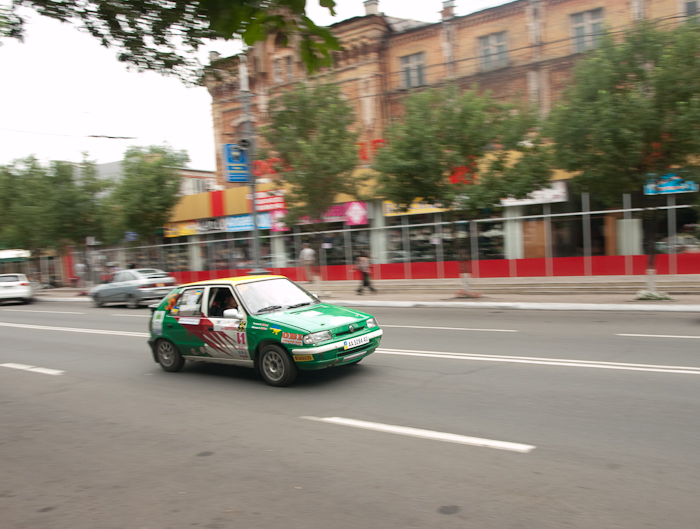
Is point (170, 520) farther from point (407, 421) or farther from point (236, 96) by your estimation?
point (236, 96)

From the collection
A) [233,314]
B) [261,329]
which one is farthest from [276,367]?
[233,314]

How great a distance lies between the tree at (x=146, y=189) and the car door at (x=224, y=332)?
25413 mm

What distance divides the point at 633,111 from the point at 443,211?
9.68m

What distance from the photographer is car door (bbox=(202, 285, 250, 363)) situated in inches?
316

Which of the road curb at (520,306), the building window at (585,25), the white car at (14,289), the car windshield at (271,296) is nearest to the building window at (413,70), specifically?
the building window at (585,25)

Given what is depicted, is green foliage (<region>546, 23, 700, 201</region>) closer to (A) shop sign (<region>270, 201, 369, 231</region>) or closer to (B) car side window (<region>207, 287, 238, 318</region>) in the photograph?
(B) car side window (<region>207, 287, 238, 318</region>)

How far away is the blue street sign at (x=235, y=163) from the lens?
20.7 metres

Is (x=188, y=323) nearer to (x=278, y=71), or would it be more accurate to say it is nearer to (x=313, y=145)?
(x=313, y=145)

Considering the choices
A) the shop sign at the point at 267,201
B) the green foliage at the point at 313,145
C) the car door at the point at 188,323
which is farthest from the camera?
the shop sign at the point at 267,201

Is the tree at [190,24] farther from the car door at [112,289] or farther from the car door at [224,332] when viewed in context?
the car door at [112,289]

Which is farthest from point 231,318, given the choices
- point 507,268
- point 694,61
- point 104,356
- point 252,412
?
point 507,268

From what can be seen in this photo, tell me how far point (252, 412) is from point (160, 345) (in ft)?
11.5

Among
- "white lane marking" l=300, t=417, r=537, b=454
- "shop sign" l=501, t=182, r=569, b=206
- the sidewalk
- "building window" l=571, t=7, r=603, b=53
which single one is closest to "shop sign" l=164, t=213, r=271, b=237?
the sidewalk

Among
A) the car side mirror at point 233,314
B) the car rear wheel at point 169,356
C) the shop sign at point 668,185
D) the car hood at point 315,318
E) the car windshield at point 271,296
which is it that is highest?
the shop sign at point 668,185
